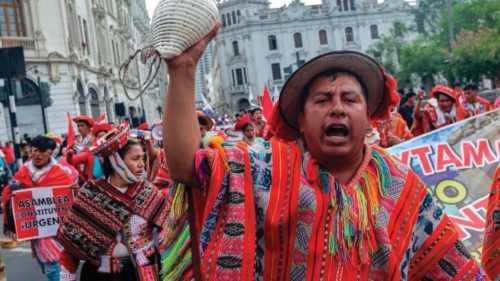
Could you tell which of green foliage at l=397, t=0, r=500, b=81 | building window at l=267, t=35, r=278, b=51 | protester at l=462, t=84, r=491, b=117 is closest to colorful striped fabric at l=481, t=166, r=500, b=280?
protester at l=462, t=84, r=491, b=117

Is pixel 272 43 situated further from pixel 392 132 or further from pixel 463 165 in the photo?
pixel 463 165

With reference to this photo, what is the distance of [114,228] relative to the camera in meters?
4.30

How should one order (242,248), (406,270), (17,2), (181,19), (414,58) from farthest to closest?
1. (414,58)
2. (17,2)
3. (406,270)
4. (242,248)
5. (181,19)

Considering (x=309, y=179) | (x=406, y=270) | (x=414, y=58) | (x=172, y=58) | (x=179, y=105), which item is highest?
(x=414, y=58)

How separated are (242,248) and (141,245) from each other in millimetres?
2470

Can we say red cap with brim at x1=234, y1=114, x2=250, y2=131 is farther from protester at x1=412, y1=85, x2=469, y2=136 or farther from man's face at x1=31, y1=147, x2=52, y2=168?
man's face at x1=31, y1=147, x2=52, y2=168

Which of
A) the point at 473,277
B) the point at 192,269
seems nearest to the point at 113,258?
the point at 192,269

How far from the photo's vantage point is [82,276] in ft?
14.5

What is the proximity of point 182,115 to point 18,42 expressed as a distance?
1152 inches

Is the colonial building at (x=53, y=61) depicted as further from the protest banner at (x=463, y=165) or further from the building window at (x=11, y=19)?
the protest banner at (x=463, y=165)

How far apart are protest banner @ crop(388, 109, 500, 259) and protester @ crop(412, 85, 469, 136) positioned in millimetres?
3567

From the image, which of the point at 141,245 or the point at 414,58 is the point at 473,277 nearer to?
the point at 141,245

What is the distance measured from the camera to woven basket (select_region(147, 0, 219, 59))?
6.09 feet

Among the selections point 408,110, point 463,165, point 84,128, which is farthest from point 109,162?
point 408,110
